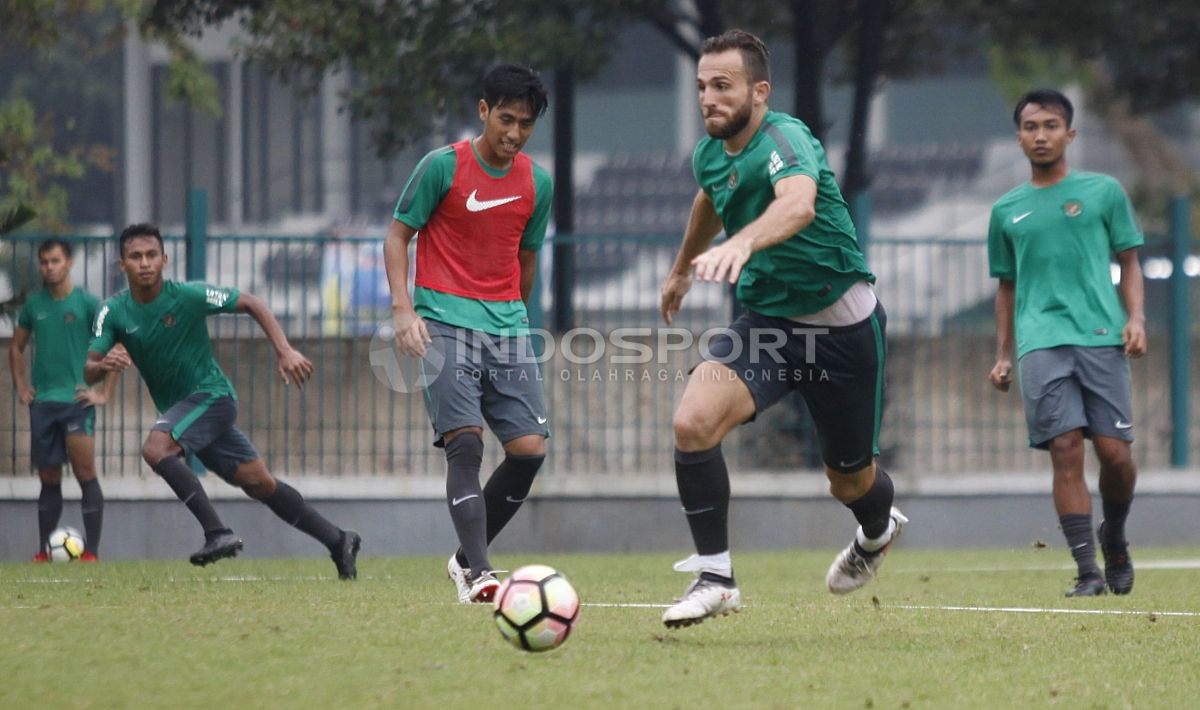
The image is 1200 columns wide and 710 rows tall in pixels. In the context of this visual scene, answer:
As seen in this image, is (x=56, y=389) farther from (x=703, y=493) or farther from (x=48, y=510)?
(x=703, y=493)

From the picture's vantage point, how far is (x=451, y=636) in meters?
5.84

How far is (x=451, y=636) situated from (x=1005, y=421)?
846 cm

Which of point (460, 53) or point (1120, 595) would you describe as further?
point (460, 53)

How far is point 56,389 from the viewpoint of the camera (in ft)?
38.2

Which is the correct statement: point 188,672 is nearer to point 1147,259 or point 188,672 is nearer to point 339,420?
point 339,420

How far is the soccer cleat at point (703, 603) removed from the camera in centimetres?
581

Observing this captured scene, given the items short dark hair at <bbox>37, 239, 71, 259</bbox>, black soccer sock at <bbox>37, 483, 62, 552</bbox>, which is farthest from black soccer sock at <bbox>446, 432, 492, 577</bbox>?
short dark hair at <bbox>37, 239, 71, 259</bbox>

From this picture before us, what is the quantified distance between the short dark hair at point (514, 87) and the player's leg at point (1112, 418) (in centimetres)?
263

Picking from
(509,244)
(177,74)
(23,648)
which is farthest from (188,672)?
(177,74)

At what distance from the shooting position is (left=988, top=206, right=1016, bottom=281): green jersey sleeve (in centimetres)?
839

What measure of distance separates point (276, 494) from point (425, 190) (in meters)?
2.30

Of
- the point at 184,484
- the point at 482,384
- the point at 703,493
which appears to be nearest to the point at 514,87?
the point at 482,384

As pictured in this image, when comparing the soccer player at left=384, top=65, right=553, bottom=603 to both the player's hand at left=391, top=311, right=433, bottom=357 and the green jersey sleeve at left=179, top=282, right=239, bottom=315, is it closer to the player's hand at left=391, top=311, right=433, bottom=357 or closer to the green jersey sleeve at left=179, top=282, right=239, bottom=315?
the player's hand at left=391, top=311, right=433, bottom=357

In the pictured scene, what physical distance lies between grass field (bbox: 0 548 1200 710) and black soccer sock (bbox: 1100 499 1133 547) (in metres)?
0.30
